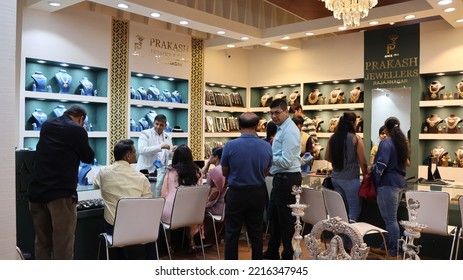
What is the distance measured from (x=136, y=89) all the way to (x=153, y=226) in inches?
170

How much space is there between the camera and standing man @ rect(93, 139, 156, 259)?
327 centimetres

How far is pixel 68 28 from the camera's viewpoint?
5.95 m

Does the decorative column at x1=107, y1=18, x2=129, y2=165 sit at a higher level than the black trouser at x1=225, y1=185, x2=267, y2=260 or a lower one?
higher

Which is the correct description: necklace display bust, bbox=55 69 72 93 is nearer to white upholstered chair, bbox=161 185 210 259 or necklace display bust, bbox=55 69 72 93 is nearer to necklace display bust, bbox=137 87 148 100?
necklace display bust, bbox=137 87 148 100

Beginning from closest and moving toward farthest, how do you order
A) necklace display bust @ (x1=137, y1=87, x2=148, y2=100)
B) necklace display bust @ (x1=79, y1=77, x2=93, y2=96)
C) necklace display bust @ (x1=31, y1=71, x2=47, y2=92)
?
necklace display bust @ (x1=31, y1=71, x2=47, y2=92) < necklace display bust @ (x1=79, y1=77, x2=93, y2=96) < necklace display bust @ (x1=137, y1=87, x2=148, y2=100)

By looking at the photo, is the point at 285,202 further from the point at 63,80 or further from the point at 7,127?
the point at 63,80

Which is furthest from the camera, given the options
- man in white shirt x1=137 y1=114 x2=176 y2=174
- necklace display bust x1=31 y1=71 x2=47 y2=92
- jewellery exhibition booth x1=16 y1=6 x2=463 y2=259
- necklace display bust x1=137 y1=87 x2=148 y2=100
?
necklace display bust x1=137 y1=87 x2=148 y2=100

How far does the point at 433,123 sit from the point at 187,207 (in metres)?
4.81

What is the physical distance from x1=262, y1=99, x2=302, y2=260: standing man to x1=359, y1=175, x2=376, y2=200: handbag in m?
0.84

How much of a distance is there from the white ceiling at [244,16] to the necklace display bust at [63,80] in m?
0.91

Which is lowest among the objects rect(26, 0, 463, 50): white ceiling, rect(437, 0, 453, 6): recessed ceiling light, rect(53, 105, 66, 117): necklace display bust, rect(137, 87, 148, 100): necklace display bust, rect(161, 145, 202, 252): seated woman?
rect(161, 145, 202, 252): seated woman

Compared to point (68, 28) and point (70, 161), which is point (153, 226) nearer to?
point (70, 161)

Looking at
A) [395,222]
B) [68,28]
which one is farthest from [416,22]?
[68,28]

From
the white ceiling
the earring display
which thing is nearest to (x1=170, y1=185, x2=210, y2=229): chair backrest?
the white ceiling
